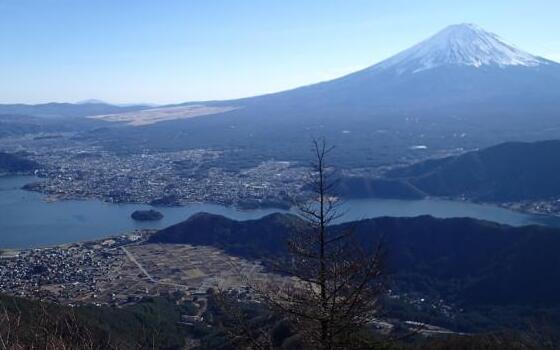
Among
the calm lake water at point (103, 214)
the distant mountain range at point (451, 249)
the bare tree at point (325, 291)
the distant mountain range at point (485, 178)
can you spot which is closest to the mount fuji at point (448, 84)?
the distant mountain range at point (485, 178)

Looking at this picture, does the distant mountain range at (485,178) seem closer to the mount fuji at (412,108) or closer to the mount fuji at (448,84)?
the mount fuji at (412,108)

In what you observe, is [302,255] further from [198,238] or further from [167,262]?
[198,238]

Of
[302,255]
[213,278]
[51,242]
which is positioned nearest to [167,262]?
[213,278]

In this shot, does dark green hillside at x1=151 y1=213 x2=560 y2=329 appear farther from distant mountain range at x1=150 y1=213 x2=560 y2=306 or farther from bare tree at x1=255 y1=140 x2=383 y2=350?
bare tree at x1=255 y1=140 x2=383 y2=350

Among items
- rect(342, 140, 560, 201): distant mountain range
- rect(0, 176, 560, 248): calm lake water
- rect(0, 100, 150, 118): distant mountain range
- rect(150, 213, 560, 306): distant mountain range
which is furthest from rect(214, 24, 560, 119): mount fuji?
rect(150, 213, 560, 306): distant mountain range

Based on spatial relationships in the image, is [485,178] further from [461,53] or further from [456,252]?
[461,53]

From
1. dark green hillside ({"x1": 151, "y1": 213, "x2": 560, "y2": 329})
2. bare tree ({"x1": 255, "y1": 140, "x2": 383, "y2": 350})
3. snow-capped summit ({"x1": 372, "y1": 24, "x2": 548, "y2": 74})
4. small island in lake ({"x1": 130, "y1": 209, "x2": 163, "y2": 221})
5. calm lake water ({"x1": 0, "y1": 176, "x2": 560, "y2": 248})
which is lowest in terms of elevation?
calm lake water ({"x1": 0, "y1": 176, "x2": 560, "y2": 248})

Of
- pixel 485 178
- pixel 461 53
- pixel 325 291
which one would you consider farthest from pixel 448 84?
pixel 325 291
